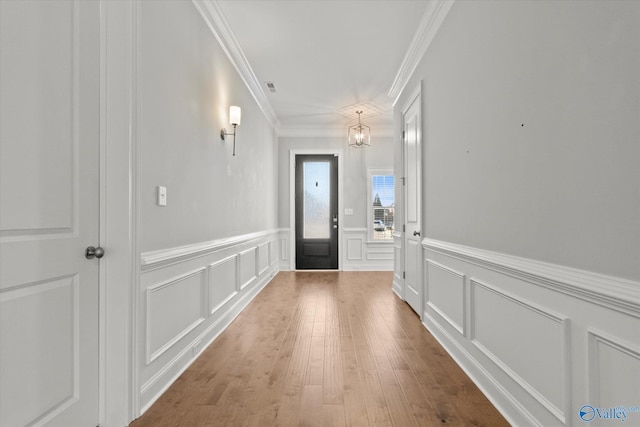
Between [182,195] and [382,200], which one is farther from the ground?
[382,200]

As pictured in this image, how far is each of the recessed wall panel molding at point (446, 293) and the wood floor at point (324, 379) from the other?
28 cm

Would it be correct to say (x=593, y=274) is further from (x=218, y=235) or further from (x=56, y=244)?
(x=218, y=235)

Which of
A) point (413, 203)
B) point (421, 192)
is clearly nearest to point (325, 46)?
point (421, 192)

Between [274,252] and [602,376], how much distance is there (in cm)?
530

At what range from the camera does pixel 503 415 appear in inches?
68.3

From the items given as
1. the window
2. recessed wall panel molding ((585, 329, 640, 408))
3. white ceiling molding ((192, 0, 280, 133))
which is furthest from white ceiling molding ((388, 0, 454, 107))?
recessed wall panel molding ((585, 329, 640, 408))

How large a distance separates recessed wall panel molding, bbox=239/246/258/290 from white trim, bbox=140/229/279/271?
0.44 meters

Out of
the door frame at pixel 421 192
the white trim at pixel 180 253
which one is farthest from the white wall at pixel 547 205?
the white trim at pixel 180 253

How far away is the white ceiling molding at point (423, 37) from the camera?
108 inches

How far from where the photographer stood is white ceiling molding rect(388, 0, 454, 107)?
275 centimetres

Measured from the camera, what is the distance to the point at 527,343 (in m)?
1.58

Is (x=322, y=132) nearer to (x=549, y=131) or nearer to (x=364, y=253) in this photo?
(x=364, y=253)

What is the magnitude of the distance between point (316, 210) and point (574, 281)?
5556 millimetres

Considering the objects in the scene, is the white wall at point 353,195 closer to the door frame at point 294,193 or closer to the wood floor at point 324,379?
the door frame at point 294,193
